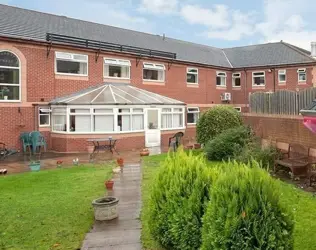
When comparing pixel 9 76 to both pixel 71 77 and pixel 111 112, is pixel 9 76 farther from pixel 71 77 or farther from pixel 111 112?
pixel 111 112

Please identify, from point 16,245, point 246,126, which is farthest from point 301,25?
point 16,245

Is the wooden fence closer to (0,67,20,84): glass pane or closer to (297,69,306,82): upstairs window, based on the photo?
(0,67,20,84): glass pane

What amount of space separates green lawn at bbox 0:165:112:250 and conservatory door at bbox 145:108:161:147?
9630 millimetres

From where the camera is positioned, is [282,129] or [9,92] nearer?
[282,129]

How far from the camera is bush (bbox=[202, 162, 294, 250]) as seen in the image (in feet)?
10.3

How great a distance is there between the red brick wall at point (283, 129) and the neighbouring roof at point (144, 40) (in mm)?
13085

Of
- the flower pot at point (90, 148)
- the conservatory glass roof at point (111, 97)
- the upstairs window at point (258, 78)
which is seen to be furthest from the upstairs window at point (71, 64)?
the upstairs window at point (258, 78)

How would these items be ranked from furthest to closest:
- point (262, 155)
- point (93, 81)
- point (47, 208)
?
point (93, 81)
point (262, 155)
point (47, 208)

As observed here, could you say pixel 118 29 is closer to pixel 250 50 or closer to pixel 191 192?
pixel 250 50

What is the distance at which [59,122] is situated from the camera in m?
18.4

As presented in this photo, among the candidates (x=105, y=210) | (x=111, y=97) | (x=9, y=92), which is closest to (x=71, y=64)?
(x=111, y=97)

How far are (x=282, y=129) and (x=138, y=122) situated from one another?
33.6 ft

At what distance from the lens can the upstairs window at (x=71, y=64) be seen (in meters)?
19.2

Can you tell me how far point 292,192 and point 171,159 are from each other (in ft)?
12.9
